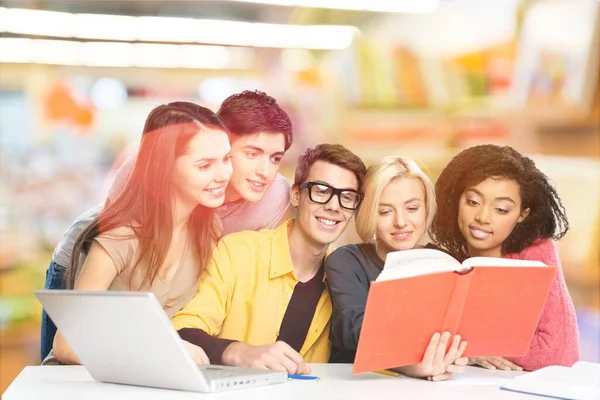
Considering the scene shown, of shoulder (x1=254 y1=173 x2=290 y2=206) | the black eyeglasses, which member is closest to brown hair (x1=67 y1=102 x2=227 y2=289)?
shoulder (x1=254 y1=173 x2=290 y2=206)

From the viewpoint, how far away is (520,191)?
2275 mm

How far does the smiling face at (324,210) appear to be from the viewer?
2121 millimetres

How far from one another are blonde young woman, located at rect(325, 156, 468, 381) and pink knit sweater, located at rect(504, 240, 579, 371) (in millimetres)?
277

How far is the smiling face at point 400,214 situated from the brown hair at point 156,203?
0.41 metres

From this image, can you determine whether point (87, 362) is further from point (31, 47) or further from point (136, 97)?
point (31, 47)

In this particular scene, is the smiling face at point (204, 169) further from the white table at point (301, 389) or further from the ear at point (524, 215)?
the ear at point (524, 215)

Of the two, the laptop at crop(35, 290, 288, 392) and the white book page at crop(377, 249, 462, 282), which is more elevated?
the white book page at crop(377, 249, 462, 282)

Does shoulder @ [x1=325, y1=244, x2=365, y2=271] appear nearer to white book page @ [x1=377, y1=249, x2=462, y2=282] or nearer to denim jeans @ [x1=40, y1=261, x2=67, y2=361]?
white book page @ [x1=377, y1=249, x2=462, y2=282]

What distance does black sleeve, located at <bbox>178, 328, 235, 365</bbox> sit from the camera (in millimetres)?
1910

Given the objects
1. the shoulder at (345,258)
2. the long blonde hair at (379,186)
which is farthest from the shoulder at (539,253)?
the shoulder at (345,258)

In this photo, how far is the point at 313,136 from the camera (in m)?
2.28

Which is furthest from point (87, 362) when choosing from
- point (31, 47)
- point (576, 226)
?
point (576, 226)

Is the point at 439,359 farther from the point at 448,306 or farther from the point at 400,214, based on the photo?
the point at 400,214

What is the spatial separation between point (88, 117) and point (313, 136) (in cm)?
57
